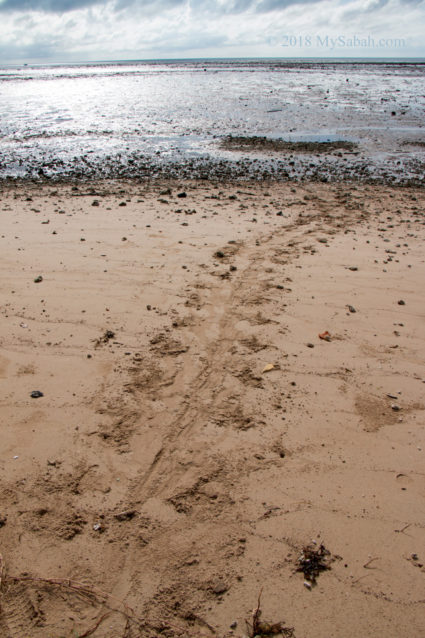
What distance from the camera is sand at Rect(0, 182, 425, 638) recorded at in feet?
7.88

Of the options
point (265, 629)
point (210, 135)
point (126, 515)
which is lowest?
point (265, 629)

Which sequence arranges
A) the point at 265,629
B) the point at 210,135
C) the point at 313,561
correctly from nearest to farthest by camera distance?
1. the point at 265,629
2. the point at 313,561
3. the point at 210,135

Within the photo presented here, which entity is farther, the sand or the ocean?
the ocean

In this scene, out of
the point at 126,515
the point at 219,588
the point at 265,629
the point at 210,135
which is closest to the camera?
the point at 265,629

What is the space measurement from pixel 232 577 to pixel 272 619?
0.30m

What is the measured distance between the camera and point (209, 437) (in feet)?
11.3

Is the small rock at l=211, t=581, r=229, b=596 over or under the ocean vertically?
under

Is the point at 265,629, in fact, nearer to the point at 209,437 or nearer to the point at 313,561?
the point at 313,561

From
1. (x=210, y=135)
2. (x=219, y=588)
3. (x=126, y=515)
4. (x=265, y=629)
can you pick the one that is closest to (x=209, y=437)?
(x=126, y=515)

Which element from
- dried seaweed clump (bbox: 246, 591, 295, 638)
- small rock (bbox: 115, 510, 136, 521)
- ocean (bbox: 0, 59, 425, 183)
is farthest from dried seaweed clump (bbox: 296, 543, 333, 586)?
ocean (bbox: 0, 59, 425, 183)

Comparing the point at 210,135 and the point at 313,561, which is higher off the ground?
the point at 210,135

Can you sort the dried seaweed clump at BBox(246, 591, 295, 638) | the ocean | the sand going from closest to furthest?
the dried seaweed clump at BBox(246, 591, 295, 638) → the sand → the ocean

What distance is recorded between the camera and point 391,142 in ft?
51.7

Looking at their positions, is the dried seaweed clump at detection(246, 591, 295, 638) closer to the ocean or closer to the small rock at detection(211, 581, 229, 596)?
the small rock at detection(211, 581, 229, 596)
